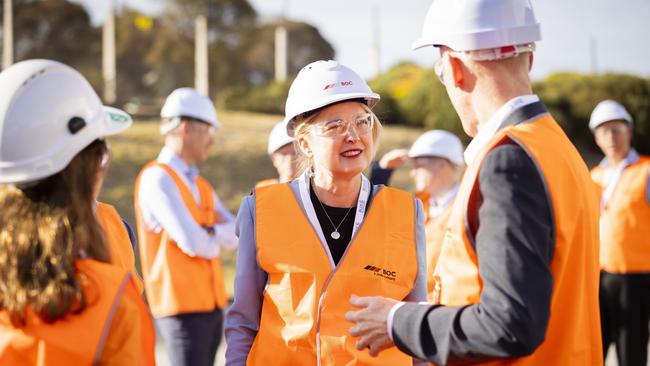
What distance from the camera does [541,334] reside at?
6.43 feet

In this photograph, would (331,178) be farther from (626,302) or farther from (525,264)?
(626,302)

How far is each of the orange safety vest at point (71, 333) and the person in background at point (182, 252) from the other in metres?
3.10

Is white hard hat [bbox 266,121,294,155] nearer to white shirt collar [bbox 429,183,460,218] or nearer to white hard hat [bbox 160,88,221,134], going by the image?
white hard hat [bbox 160,88,221,134]

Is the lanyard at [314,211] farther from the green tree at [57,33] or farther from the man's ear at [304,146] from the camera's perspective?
the green tree at [57,33]

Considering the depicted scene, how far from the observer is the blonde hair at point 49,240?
2.05 m

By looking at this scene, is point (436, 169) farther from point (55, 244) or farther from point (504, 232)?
point (55, 244)

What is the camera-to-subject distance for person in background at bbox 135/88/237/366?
5.22 metres

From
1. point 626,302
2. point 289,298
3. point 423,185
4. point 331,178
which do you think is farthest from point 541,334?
point 626,302

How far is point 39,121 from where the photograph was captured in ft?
6.99

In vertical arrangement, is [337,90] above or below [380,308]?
above

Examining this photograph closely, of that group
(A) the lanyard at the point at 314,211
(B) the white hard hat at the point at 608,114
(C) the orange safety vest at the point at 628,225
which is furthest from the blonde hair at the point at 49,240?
(B) the white hard hat at the point at 608,114

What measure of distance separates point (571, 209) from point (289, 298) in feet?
4.16

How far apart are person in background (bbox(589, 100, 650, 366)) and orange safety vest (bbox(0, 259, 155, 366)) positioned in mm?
6191

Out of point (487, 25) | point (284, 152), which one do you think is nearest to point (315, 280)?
point (487, 25)
